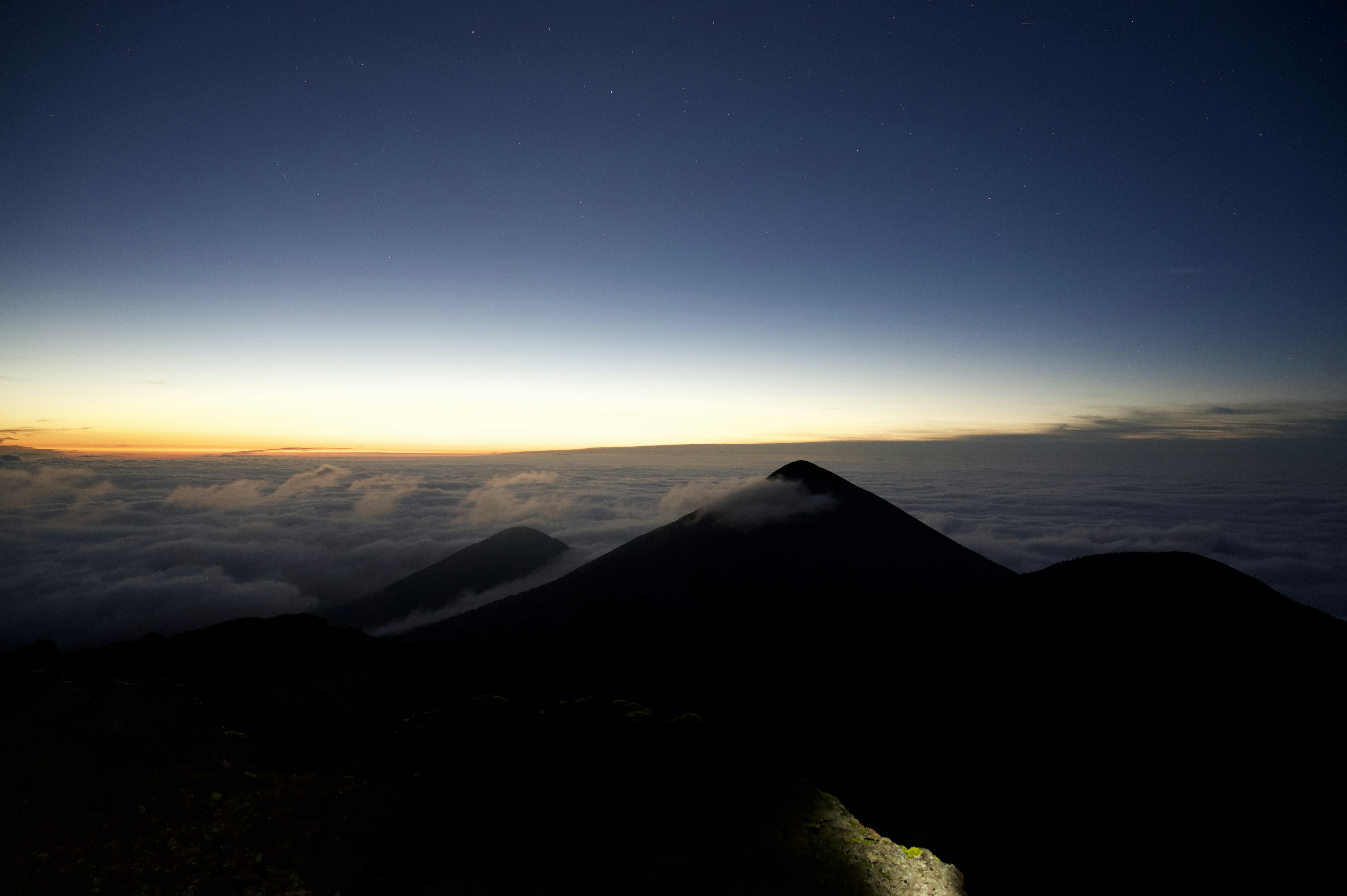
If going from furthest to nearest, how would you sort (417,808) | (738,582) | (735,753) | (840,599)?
(738,582)
(840,599)
(735,753)
(417,808)

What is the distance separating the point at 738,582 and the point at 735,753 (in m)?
68.4

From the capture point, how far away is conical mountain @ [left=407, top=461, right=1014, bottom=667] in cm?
7694

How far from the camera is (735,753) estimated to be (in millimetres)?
25734

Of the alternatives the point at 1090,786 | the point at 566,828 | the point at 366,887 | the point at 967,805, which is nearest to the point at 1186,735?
the point at 1090,786

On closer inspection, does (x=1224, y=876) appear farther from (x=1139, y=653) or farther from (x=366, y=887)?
(x=366, y=887)

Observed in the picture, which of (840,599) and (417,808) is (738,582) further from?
(417,808)

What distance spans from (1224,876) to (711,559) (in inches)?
2981

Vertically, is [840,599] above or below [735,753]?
below

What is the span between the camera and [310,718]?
3925 centimetres

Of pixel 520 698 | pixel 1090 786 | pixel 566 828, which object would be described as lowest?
pixel 520 698

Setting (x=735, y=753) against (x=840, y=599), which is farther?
(x=840, y=599)

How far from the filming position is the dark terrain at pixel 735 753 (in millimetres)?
18453

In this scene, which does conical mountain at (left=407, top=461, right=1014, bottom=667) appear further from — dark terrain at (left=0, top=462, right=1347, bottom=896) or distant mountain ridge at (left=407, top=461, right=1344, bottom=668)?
dark terrain at (left=0, top=462, right=1347, bottom=896)

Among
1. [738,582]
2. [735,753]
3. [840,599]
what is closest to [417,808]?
[735,753]
